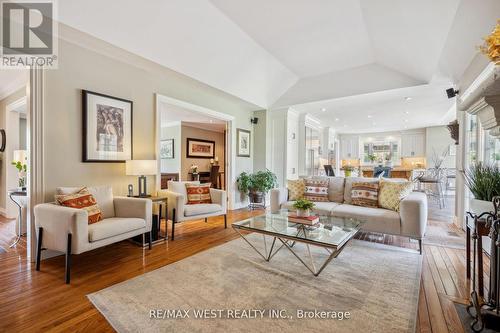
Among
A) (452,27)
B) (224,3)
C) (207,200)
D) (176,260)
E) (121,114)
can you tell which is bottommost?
(176,260)

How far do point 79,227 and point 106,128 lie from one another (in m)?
1.54

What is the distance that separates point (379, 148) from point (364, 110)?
5109mm

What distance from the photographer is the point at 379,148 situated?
10.7 m

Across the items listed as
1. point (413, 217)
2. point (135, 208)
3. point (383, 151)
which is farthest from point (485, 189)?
point (383, 151)

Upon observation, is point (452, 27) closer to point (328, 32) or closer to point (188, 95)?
point (328, 32)

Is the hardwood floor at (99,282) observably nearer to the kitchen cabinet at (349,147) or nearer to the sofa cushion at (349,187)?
the sofa cushion at (349,187)

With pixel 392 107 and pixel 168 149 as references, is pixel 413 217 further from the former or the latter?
pixel 168 149

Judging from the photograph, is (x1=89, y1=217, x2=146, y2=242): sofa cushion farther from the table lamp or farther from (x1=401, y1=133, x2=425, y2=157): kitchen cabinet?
(x1=401, y1=133, x2=425, y2=157): kitchen cabinet

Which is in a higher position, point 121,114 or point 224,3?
point 224,3

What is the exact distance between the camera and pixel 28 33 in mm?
2555

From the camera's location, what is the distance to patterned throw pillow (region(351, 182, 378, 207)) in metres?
3.42

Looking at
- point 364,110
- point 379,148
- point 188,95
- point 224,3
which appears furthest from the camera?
point 379,148

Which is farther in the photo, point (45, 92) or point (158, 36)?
point (158, 36)

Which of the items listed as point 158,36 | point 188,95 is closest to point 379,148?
point 188,95
